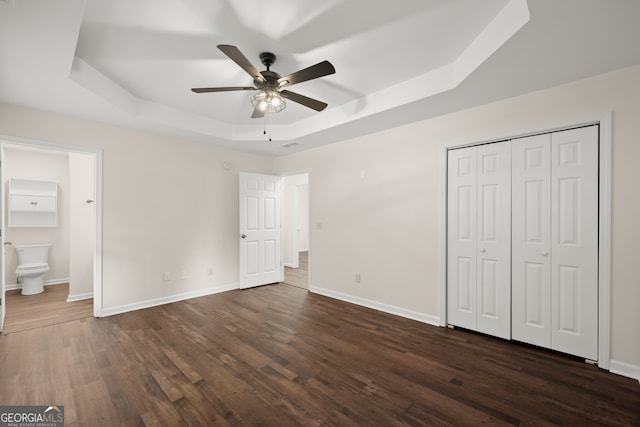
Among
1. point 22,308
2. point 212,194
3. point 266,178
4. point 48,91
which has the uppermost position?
point 48,91

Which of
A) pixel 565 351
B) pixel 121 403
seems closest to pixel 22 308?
pixel 121 403

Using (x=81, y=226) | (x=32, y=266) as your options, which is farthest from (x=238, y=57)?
(x=32, y=266)

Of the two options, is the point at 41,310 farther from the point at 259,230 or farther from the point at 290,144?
the point at 290,144

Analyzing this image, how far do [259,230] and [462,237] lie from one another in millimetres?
3354

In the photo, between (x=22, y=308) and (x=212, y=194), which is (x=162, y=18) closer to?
(x=212, y=194)

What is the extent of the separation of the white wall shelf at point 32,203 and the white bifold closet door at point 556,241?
7.29 meters

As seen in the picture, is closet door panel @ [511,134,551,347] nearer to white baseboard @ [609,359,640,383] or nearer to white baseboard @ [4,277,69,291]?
white baseboard @ [609,359,640,383]

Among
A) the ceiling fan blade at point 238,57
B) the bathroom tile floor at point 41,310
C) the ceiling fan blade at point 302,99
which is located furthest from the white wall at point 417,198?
the bathroom tile floor at point 41,310

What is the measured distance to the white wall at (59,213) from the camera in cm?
466

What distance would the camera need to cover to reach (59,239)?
508 cm

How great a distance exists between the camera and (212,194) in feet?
14.9

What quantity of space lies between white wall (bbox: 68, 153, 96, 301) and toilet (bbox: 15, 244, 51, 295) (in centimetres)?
81

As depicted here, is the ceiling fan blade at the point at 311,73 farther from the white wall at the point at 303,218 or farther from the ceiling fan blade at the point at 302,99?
the white wall at the point at 303,218

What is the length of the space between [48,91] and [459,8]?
3.69m
